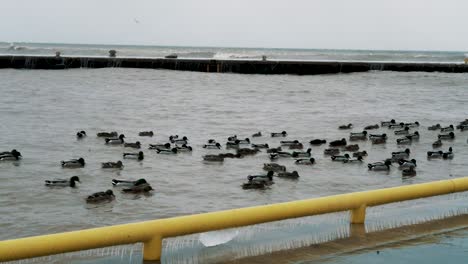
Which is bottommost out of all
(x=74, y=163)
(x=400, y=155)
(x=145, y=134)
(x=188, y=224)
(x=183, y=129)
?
(x=183, y=129)

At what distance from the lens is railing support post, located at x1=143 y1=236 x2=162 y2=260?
7555mm

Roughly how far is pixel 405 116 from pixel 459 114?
170 inches

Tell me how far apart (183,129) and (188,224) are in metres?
22.4

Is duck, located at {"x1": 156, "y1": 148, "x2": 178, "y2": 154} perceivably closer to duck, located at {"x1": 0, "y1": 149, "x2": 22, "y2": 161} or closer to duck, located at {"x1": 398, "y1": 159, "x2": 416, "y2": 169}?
duck, located at {"x1": 0, "y1": 149, "x2": 22, "y2": 161}

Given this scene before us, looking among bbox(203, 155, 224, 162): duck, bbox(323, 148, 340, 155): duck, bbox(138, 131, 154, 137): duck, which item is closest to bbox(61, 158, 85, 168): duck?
bbox(203, 155, 224, 162): duck

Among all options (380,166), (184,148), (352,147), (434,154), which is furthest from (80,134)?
(434,154)

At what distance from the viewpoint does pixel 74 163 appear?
1919 cm

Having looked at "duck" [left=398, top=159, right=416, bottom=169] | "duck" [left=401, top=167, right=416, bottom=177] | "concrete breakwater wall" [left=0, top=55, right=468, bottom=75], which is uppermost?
"duck" [left=398, top=159, right=416, bottom=169]

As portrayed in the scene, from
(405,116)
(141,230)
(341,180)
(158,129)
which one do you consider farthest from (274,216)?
(405,116)

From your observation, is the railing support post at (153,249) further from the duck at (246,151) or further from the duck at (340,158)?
the duck at (246,151)

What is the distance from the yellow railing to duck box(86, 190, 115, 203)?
7.07 metres

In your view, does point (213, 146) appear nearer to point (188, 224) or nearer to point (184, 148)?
point (184, 148)

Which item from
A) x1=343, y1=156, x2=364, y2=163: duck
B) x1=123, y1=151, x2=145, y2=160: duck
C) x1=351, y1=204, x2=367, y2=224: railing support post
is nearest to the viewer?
x1=351, y1=204, x2=367, y2=224: railing support post

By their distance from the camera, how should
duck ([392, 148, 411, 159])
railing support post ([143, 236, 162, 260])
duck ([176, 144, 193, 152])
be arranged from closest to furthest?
1. railing support post ([143, 236, 162, 260])
2. duck ([392, 148, 411, 159])
3. duck ([176, 144, 193, 152])
